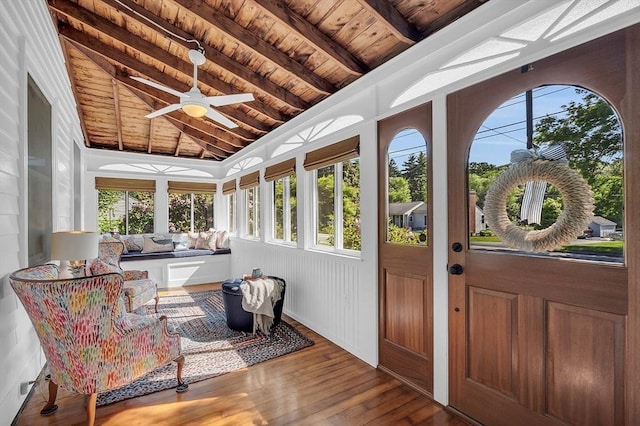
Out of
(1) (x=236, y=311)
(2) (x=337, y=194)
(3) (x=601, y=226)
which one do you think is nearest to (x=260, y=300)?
(1) (x=236, y=311)

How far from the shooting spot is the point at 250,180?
5312 millimetres

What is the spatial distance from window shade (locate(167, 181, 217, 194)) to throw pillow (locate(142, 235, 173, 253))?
1.15 metres

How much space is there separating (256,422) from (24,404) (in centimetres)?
162

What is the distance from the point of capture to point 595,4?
4.87 ft

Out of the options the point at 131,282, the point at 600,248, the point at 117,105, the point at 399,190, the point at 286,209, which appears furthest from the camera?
the point at 117,105

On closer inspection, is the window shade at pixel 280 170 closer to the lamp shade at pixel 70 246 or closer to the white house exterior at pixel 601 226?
the lamp shade at pixel 70 246

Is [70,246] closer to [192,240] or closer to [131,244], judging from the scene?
[131,244]

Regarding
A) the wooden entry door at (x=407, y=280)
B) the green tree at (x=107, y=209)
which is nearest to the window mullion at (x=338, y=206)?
the wooden entry door at (x=407, y=280)

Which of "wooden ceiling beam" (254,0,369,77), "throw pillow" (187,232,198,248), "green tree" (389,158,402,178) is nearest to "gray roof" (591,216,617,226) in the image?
"green tree" (389,158,402,178)

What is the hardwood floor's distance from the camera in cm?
200

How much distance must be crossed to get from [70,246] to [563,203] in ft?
11.1

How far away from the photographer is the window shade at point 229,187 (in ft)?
20.5

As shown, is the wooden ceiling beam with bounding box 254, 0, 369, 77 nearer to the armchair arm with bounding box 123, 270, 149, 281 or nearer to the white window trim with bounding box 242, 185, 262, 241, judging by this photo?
the white window trim with bounding box 242, 185, 262, 241

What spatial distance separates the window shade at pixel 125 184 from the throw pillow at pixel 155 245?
1058 millimetres
